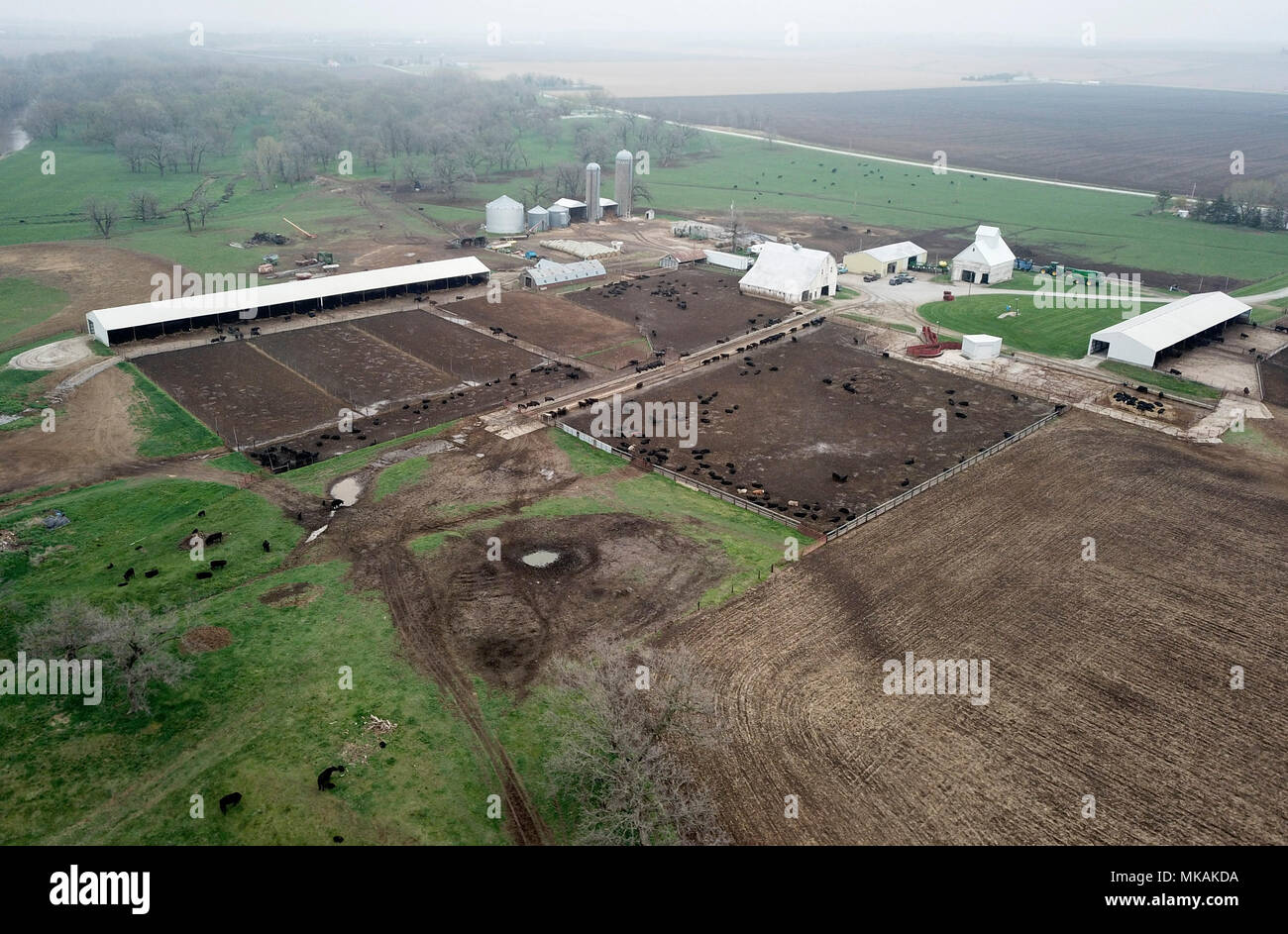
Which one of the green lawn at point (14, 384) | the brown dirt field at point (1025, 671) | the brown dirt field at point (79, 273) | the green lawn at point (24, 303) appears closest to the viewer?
the brown dirt field at point (1025, 671)

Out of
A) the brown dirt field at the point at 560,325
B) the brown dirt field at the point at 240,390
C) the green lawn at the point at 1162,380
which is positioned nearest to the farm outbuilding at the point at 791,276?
the brown dirt field at the point at 560,325

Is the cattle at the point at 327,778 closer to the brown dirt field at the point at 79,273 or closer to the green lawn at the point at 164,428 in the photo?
the green lawn at the point at 164,428

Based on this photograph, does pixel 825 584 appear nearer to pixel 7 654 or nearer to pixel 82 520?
pixel 7 654

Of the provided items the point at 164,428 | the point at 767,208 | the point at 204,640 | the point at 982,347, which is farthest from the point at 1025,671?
the point at 767,208

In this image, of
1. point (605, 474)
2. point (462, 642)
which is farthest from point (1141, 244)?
point (462, 642)

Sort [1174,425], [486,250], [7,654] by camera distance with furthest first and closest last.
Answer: [486,250] → [1174,425] → [7,654]

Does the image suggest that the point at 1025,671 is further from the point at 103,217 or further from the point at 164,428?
the point at 103,217
